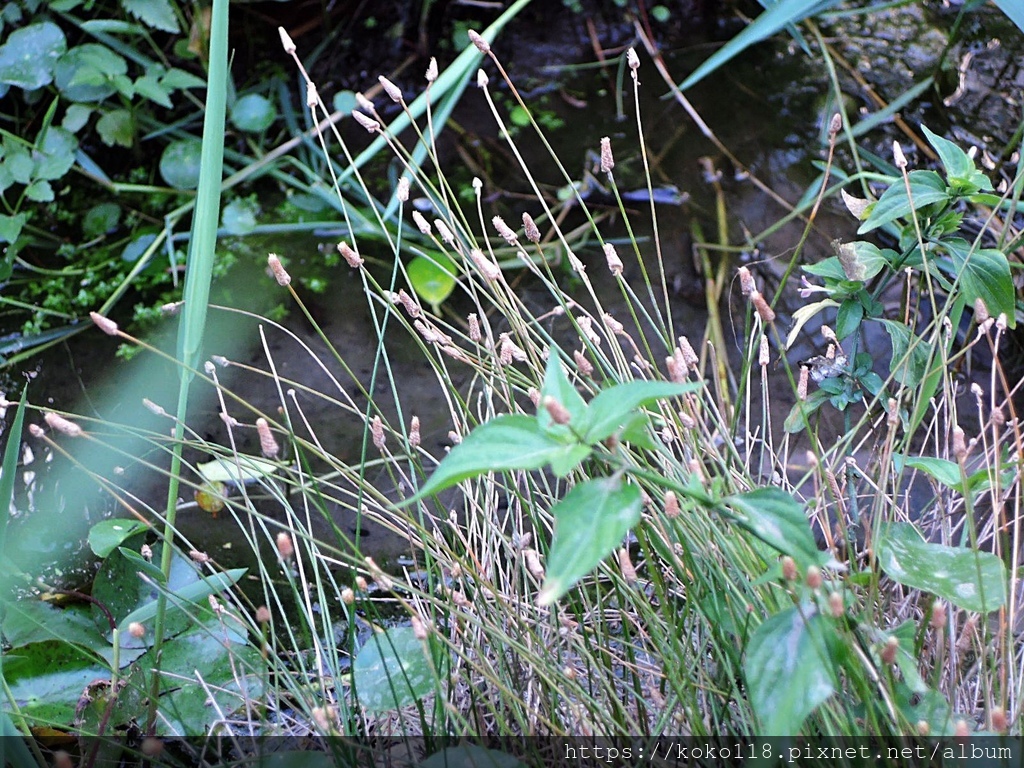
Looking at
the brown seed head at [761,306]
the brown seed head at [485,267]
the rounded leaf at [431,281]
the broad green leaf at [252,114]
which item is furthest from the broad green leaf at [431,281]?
the brown seed head at [761,306]

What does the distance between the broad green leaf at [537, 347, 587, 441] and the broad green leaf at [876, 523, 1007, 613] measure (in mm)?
355

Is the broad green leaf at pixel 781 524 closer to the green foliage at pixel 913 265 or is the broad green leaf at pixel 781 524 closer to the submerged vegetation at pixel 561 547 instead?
the submerged vegetation at pixel 561 547

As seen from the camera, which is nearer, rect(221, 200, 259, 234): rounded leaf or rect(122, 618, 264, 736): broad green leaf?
rect(122, 618, 264, 736): broad green leaf

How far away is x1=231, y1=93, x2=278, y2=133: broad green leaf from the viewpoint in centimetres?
175

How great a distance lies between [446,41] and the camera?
205 cm

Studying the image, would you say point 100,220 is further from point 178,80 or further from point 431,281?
point 431,281

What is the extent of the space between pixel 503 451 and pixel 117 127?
4.77 feet

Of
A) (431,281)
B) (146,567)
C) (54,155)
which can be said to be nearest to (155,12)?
(54,155)

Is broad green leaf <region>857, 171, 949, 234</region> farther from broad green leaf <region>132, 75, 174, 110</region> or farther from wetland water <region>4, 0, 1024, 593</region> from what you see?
broad green leaf <region>132, 75, 174, 110</region>

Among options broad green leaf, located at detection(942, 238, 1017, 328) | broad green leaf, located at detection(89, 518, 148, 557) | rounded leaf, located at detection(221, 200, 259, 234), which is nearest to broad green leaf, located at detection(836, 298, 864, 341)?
broad green leaf, located at detection(942, 238, 1017, 328)

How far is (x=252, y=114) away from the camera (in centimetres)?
176

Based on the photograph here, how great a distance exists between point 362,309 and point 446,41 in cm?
81

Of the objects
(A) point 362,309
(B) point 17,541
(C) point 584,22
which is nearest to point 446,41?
(C) point 584,22

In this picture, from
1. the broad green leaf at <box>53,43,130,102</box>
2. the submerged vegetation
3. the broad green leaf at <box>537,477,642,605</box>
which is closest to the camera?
the broad green leaf at <box>537,477,642,605</box>
